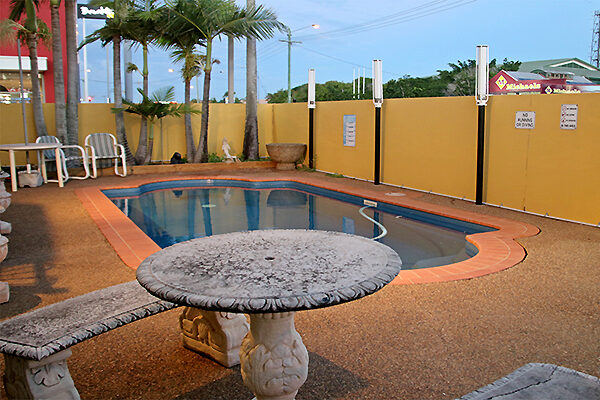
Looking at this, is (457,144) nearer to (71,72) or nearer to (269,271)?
(269,271)

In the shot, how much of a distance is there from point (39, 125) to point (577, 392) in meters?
12.5

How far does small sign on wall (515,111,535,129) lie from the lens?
24.7 feet

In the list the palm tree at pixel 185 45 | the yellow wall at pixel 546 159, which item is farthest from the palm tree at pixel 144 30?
the yellow wall at pixel 546 159

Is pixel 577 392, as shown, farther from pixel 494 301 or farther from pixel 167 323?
pixel 167 323

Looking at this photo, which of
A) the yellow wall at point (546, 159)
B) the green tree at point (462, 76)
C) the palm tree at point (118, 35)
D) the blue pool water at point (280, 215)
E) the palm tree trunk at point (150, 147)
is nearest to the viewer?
the yellow wall at point (546, 159)

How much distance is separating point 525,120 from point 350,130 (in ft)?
15.3

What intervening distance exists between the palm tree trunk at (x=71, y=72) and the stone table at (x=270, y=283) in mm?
10842

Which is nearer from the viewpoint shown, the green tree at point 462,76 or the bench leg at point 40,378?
the bench leg at point 40,378

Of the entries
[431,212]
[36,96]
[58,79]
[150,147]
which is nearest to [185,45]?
[150,147]

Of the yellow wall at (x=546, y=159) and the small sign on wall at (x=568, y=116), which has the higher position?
the small sign on wall at (x=568, y=116)

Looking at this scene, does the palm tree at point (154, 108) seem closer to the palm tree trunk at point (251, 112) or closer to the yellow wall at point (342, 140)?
the palm tree trunk at point (251, 112)

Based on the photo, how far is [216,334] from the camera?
10.4ft

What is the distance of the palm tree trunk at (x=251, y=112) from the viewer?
14570 millimetres

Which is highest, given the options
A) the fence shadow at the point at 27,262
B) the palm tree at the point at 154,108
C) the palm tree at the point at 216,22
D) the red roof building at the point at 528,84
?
the palm tree at the point at 216,22
